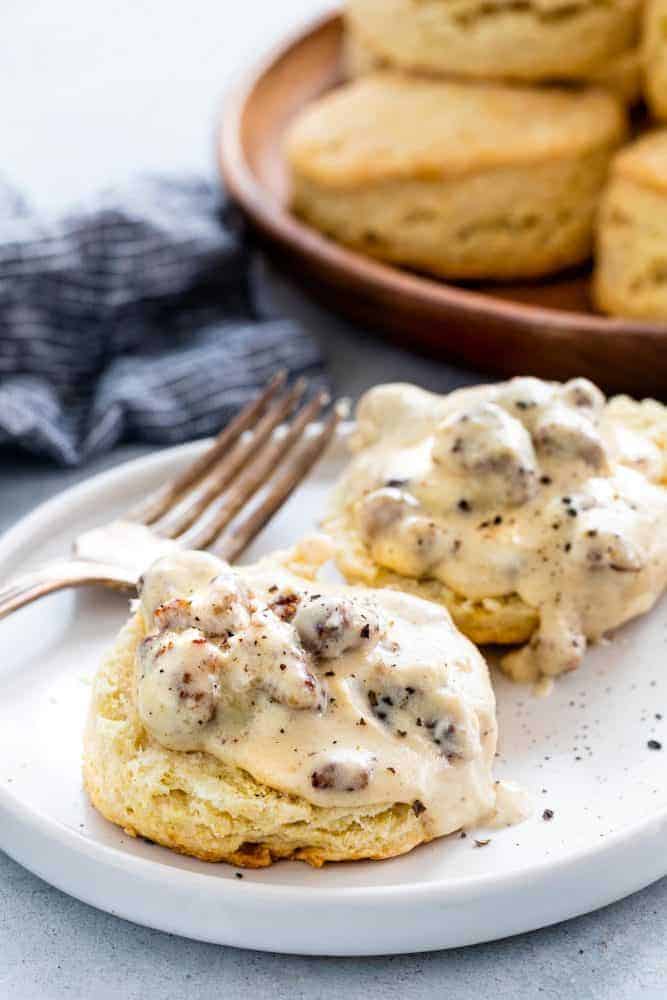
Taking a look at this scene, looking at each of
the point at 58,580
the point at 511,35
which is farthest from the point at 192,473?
the point at 511,35

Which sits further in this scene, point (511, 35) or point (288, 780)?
point (511, 35)

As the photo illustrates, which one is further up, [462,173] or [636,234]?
[462,173]

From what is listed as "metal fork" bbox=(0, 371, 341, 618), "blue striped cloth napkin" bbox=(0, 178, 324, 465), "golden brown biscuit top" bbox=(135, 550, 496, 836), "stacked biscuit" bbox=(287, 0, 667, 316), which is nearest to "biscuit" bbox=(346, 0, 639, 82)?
"stacked biscuit" bbox=(287, 0, 667, 316)

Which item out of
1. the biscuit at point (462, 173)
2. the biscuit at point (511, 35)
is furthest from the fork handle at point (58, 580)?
the biscuit at point (511, 35)

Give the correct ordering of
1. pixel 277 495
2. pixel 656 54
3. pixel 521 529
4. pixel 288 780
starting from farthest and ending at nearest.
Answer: pixel 656 54
pixel 277 495
pixel 521 529
pixel 288 780

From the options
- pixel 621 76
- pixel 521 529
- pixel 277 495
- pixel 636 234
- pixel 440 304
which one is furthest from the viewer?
Result: pixel 621 76

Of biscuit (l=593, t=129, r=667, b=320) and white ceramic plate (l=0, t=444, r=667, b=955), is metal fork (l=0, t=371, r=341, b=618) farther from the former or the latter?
biscuit (l=593, t=129, r=667, b=320)

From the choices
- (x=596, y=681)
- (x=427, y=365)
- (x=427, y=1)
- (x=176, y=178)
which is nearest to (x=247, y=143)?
(x=176, y=178)

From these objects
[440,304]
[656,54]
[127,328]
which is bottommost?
Answer: [127,328]

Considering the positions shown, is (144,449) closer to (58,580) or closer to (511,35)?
(58,580)
